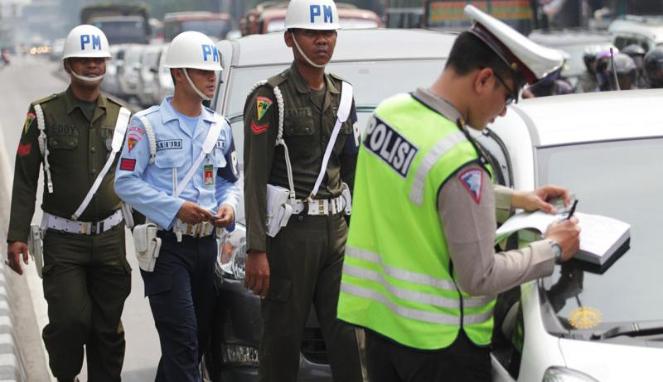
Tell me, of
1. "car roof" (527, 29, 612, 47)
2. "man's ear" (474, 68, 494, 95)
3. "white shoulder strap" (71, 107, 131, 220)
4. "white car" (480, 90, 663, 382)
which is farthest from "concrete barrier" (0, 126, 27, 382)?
"car roof" (527, 29, 612, 47)

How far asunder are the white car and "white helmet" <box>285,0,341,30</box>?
91cm

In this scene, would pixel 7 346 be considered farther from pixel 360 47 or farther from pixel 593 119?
pixel 593 119

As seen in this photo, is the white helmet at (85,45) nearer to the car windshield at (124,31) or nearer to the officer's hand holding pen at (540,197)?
the officer's hand holding pen at (540,197)

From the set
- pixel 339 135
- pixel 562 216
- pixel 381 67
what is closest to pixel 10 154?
pixel 381 67

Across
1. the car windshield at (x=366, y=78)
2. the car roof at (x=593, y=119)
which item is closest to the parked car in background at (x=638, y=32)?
the car windshield at (x=366, y=78)

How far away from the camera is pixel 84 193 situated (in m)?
6.09

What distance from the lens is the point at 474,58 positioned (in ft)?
11.7

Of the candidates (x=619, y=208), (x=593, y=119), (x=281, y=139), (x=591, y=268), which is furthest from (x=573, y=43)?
(x=591, y=268)

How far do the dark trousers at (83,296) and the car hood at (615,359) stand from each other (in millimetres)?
2919

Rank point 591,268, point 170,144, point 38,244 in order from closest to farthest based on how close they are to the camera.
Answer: point 591,268
point 170,144
point 38,244

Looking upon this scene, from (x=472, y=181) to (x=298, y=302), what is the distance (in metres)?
1.94

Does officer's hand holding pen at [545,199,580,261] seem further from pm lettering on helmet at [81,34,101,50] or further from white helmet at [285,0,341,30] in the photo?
pm lettering on helmet at [81,34,101,50]

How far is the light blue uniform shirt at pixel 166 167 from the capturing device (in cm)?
558

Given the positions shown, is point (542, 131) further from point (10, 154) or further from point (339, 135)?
point (10, 154)
